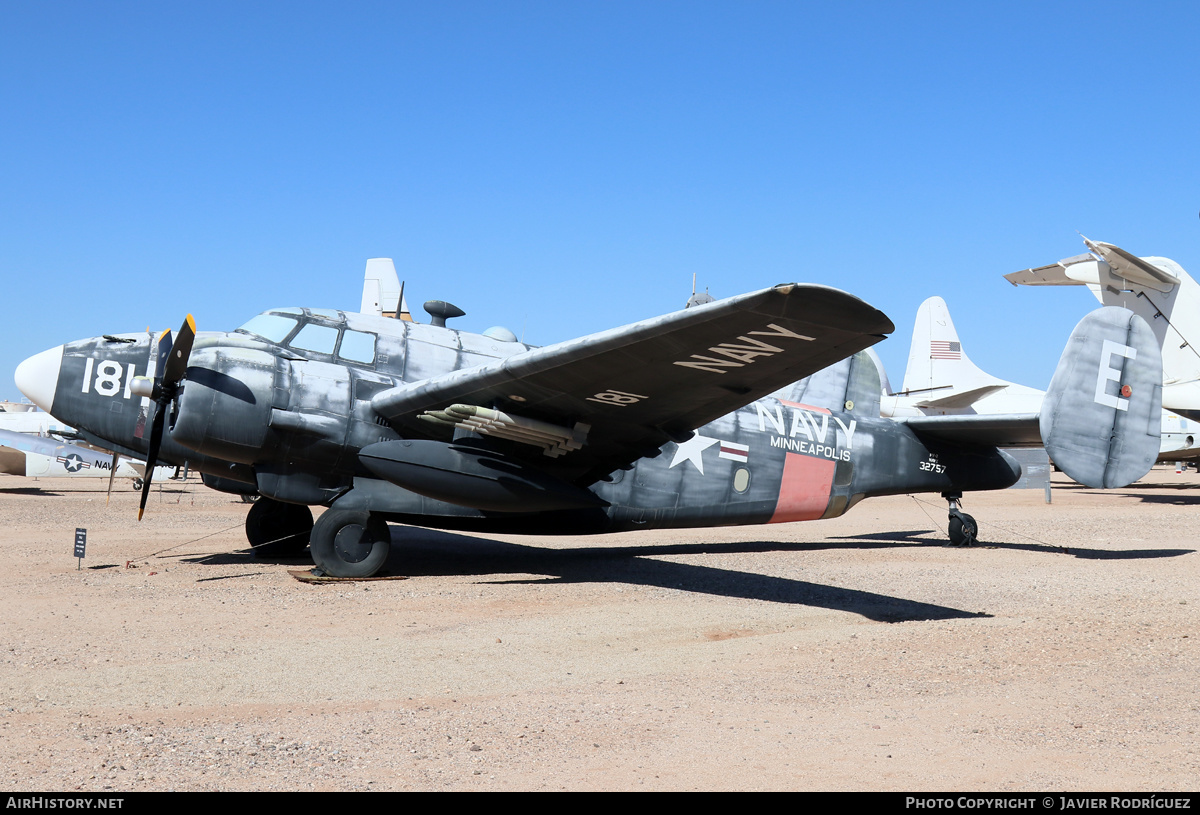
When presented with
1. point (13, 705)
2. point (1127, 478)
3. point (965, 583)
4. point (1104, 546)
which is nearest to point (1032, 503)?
point (1104, 546)

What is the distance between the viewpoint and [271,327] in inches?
446

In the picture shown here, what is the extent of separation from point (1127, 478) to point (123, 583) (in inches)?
538

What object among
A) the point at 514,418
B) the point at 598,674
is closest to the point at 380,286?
the point at 514,418

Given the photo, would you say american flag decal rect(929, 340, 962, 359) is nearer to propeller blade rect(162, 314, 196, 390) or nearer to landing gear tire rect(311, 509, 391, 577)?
landing gear tire rect(311, 509, 391, 577)

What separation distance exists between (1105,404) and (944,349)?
27.7 m

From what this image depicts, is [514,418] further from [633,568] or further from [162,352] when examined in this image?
[162,352]

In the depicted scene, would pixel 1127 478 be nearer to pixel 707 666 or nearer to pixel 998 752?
pixel 707 666

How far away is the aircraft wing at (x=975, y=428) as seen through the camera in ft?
48.3

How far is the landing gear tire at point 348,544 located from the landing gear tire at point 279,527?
117 inches

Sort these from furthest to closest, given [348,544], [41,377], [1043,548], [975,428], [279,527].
Answer: [1043,548], [975,428], [279,527], [348,544], [41,377]

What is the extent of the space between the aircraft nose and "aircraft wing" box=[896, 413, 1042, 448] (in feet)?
42.5

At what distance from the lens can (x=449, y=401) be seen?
1052 cm

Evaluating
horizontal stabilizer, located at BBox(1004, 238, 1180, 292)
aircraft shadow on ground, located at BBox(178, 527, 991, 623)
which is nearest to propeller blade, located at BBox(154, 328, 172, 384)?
aircraft shadow on ground, located at BBox(178, 527, 991, 623)

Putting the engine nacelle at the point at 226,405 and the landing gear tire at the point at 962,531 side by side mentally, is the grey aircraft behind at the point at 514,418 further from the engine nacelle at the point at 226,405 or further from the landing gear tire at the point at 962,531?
the landing gear tire at the point at 962,531
